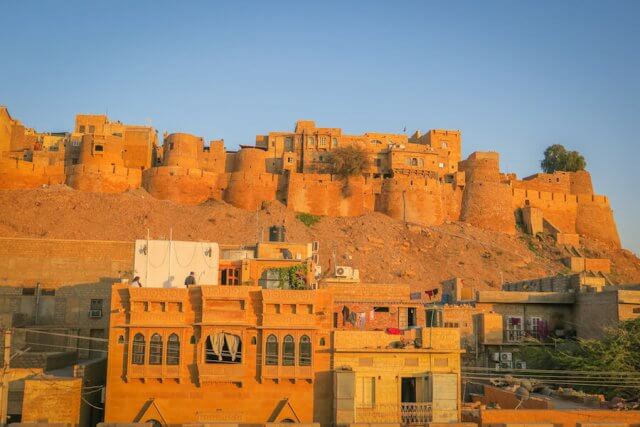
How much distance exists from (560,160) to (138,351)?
64.2 meters

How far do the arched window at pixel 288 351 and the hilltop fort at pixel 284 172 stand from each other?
37.6 metres

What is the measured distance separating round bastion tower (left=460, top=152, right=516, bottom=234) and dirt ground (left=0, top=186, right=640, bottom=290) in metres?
2.73

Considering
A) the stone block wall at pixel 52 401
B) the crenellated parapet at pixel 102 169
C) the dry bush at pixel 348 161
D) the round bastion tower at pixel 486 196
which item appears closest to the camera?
the stone block wall at pixel 52 401

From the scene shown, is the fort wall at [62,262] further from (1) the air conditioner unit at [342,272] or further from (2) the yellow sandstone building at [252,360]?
(2) the yellow sandstone building at [252,360]

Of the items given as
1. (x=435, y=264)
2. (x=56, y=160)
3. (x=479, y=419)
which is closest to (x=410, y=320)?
(x=479, y=419)

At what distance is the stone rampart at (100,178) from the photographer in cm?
5819

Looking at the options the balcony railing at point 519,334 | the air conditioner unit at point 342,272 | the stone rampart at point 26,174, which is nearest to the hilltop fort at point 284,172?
the stone rampart at point 26,174

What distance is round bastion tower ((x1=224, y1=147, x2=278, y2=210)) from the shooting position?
60594mm

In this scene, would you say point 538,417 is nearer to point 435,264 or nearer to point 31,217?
point 435,264

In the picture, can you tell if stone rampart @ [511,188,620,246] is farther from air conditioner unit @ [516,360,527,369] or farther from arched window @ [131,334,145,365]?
arched window @ [131,334,145,365]

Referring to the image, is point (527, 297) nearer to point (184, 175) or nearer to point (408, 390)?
point (408, 390)

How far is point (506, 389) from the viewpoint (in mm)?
23703

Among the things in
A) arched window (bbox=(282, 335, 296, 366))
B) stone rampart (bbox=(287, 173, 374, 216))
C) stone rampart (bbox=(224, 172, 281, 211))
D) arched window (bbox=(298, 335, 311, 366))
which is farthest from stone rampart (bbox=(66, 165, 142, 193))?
arched window (bbox=(298, 335, 311, 366))

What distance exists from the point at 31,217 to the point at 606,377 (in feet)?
137
